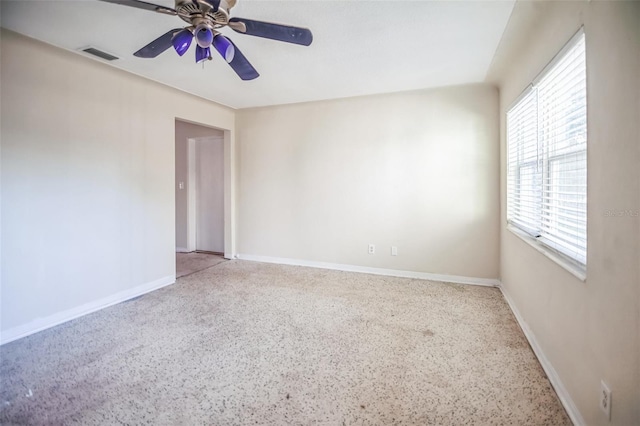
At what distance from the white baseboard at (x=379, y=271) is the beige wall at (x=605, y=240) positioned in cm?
174

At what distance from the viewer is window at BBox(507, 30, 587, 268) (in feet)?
5.22

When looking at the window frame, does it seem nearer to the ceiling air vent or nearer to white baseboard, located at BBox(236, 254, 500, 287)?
white baseboard, located at BBox(236, 254, 500, 287)

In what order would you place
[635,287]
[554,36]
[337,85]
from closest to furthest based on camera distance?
[635,287] → [554,36] → [337,85]

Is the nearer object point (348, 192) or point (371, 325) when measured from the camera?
point (371, 325)

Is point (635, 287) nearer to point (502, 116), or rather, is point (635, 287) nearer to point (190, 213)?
point (502, 116)

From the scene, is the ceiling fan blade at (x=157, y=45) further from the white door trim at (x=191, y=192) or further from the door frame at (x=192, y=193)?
the white door trim at (x=191, y=192)

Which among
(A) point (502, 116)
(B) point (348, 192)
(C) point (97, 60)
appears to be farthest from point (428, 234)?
(C) point (97, 60)

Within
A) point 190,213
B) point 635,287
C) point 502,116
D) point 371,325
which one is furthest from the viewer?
point 190,213

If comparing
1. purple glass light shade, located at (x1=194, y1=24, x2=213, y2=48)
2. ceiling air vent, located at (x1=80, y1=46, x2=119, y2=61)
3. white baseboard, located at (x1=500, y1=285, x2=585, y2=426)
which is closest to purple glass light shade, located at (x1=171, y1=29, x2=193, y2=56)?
purple glass light shade, located at (x1=194, y1=24, x2=213, y2=48)

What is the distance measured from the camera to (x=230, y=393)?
1751 millimetres

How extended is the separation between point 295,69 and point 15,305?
325 cm

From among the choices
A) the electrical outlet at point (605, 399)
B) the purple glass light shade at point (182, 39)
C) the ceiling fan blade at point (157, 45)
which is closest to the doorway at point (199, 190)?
the ceiling fan blade at point (157, 45)

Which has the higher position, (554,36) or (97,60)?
(97,60)

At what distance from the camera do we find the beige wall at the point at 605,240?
1.09 metres
